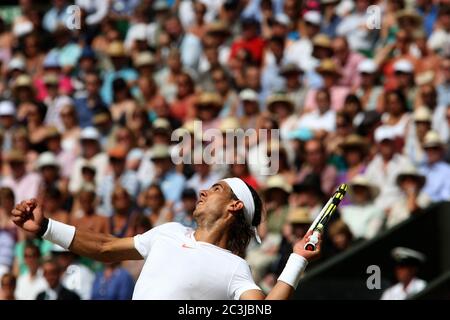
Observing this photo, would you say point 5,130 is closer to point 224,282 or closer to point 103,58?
point 103,58

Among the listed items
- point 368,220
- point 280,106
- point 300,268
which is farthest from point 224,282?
point 280,106

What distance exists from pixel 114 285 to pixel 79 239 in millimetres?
4161

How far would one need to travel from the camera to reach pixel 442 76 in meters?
14.2

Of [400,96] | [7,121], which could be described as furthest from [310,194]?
[7,121]

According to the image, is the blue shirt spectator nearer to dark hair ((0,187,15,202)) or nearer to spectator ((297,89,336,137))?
spectator ((297,89,336,137))

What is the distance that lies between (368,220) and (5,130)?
5.61 m

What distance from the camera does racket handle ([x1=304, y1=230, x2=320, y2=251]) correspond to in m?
6.91

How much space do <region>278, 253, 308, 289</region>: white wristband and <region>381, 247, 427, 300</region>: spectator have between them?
4676 millimetres

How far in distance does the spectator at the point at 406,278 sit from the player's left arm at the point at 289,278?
15.3 feet

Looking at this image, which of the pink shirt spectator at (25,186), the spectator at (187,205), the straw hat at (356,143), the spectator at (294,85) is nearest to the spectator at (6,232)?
the pink shirt spectator at (25,186)

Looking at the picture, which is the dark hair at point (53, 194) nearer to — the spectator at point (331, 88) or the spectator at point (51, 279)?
the spectator at point (51, 279)

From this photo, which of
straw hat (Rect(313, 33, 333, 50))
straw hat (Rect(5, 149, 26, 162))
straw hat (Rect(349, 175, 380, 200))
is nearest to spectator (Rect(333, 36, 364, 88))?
straw hat (Rect(313, 33, 333, 50))

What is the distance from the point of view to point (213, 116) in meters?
15.3

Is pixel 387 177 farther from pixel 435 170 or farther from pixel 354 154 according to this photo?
pixel 354 154
